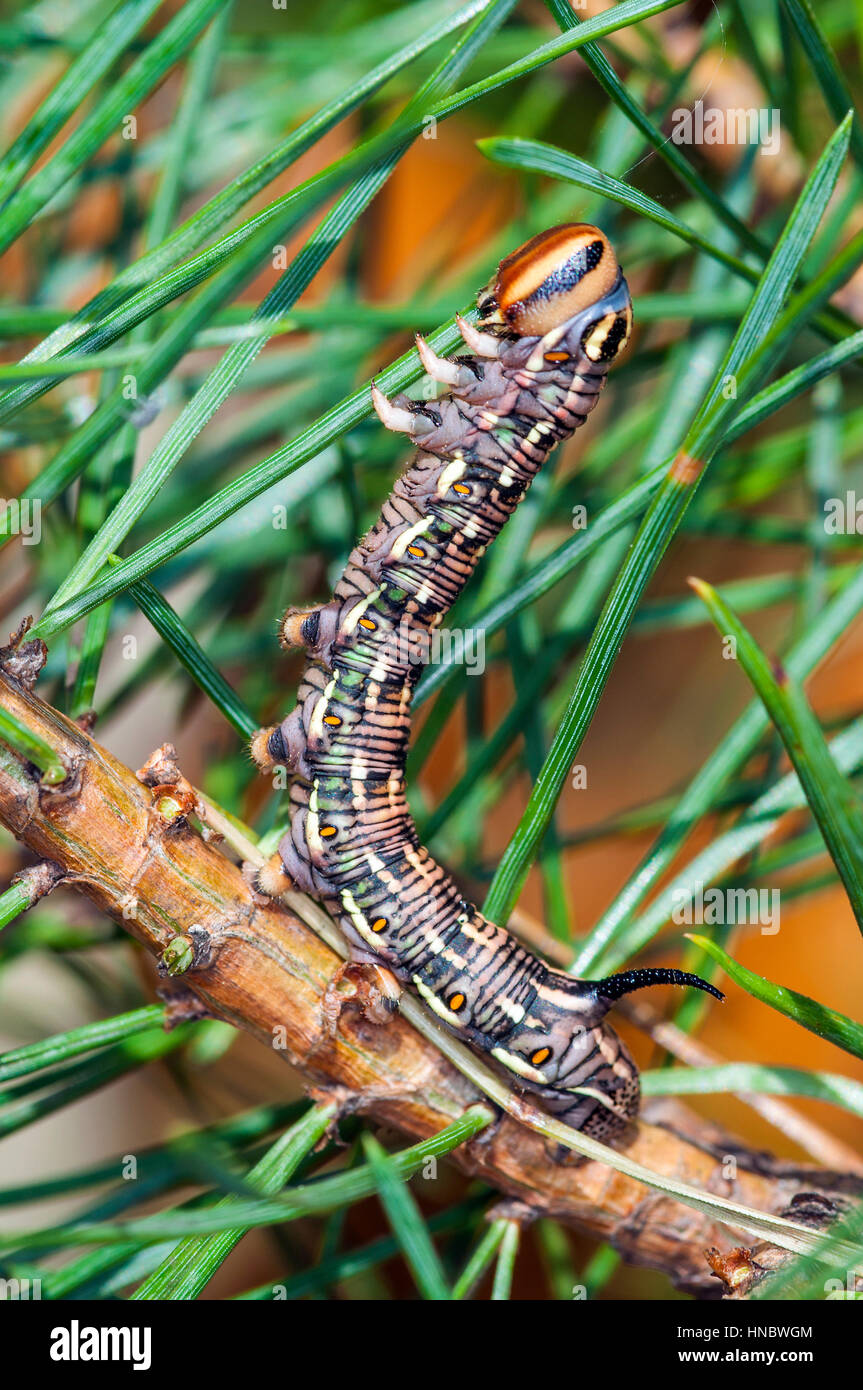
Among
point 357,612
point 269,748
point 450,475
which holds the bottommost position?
point 269,748

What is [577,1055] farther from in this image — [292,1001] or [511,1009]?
[292,1001]

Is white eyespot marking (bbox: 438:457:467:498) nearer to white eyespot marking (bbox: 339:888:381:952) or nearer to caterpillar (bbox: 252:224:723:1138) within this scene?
caterpillar (bbox: 252:224:723:1138)

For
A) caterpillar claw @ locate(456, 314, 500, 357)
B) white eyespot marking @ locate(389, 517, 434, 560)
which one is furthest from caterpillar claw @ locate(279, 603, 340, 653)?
caterpillar claw @ locate(456, 314, 500, 357)

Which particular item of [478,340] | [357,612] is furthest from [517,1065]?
[478,340]

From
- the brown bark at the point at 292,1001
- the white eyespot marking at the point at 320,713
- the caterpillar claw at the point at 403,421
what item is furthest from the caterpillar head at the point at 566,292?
the brown bark at the point at 292,1001
